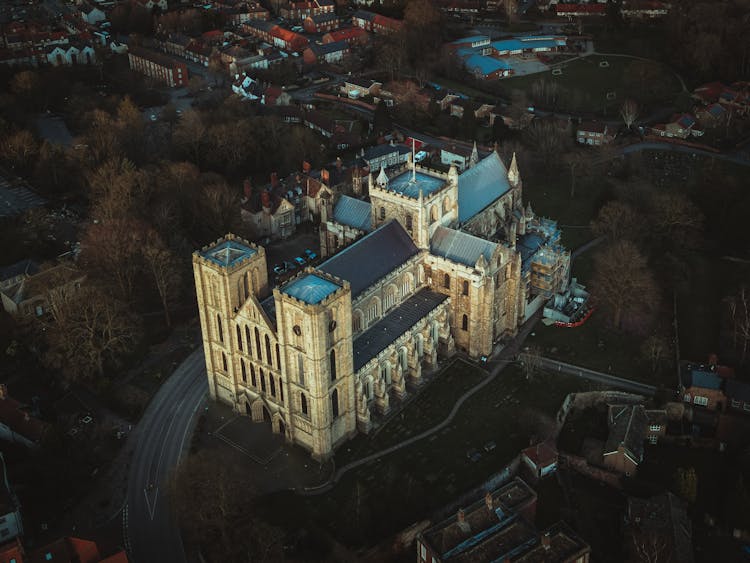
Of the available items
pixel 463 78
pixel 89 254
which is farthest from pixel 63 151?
pixel 463 78

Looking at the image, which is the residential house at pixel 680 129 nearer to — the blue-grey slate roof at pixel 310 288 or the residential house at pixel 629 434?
the residential house at pixel 629 434

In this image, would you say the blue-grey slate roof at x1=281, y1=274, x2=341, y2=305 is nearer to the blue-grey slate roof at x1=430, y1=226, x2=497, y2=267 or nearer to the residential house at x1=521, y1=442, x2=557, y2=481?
the blue-grey slate roof at x1=430, y1=226, x2=497, y2=267

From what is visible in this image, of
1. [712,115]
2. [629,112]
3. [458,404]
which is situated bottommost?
[458,404]

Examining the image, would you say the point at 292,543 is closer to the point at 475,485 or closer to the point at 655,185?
the point at 475,485

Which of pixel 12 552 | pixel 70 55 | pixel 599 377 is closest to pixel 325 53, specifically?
pixel 70 55

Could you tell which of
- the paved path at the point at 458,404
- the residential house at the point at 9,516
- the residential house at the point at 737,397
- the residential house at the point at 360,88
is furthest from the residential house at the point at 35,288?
the residential house at the point at 360,88

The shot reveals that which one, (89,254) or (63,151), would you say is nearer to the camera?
(89,254)

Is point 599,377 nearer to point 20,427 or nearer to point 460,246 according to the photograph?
point 460,246
